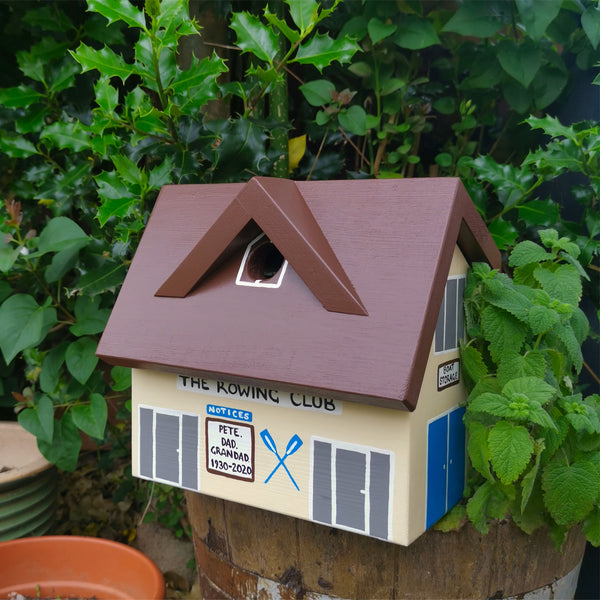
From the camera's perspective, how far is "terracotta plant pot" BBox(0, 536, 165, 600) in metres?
1.41

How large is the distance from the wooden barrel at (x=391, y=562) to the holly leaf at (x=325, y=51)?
2.74ft

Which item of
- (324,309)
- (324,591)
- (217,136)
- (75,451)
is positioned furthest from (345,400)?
(75,451)

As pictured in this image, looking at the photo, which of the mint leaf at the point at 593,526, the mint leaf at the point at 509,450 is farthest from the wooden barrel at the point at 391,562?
the mint leaf at the point at 509,450

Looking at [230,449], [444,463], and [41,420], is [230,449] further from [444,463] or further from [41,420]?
[41,420]

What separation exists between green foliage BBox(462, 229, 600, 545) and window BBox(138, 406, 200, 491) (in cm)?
45

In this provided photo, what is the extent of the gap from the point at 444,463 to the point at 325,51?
78 cm

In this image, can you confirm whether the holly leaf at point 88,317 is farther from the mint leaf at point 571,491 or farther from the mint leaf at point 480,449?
the mint leaf at point 571,491

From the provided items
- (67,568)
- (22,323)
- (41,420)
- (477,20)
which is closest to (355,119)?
(477,20)

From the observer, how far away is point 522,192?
1.35 m

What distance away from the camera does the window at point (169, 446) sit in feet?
3.32

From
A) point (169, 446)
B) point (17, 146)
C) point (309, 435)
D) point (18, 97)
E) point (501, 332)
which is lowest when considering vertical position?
point (169, 446)

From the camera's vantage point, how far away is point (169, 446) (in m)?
1.04

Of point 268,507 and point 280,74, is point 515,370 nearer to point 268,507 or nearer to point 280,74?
point 268,507

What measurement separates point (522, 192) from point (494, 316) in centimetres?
53
